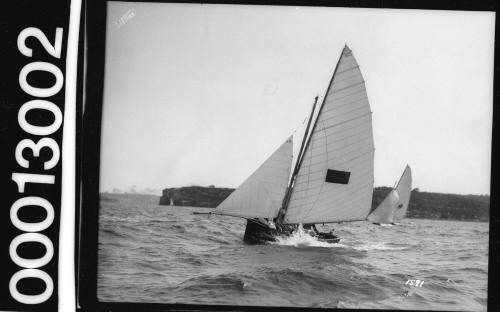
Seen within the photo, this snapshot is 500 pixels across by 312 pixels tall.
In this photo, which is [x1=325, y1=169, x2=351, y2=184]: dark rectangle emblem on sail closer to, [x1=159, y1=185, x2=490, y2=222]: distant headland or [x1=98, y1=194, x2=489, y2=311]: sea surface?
[x1=159, y1=185, x2=490, y2=222]: distant headland

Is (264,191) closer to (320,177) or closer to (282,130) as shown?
(320,177)

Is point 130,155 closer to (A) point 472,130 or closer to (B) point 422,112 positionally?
(B) point 422,112

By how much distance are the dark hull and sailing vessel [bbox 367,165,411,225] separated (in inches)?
20.9

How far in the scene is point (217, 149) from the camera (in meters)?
3.95

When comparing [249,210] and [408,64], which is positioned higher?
[408,64]

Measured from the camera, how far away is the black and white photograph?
3.89m

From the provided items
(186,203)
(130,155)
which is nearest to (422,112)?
(186,203)

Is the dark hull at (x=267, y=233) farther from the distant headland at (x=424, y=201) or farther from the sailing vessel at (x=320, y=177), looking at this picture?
the distant headland at (x=424, y=201)

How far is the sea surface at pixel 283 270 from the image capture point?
389cm

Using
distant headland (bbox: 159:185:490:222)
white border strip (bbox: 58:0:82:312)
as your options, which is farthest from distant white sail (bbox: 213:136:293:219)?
white border strip (bbox: 58:0:82:312)

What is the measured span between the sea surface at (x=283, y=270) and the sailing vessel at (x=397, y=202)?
11cm

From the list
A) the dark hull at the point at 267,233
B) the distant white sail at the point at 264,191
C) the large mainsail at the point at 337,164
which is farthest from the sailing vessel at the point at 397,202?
the distant white sail at the point at 264,191

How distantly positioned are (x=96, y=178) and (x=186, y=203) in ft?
2.60

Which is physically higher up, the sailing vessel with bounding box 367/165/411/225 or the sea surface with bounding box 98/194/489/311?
the sailing vessel with bounding box 367/165/411/225
